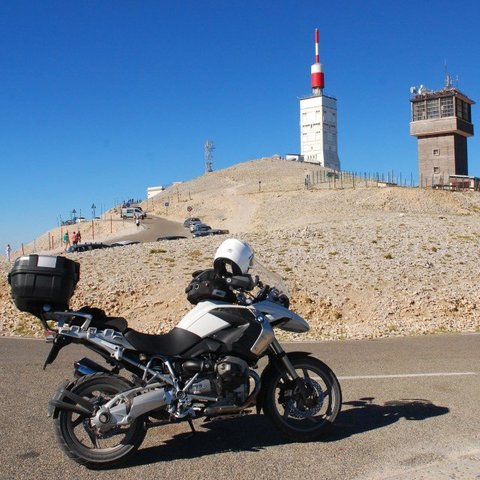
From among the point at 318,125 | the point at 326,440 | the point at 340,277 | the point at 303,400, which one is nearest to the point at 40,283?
the point at 303,400

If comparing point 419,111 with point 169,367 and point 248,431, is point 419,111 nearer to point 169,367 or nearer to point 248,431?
point 248,431

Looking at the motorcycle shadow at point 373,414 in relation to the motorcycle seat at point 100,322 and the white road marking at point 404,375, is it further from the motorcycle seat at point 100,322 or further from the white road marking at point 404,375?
the motorcycle seat at point 100,322

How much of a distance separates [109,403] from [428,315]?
1212 centimetres

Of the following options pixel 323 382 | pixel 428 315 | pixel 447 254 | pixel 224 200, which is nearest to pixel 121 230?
pixel 224 200

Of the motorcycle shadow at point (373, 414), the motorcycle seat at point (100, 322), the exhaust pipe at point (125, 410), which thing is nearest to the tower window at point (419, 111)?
the motorcycle shadow at point (373, 414)

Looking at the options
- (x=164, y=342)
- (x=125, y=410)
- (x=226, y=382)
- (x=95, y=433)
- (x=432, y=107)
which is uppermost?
(x=432, y=107)

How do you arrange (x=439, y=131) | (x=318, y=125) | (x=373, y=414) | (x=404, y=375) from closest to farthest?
(x=373, y=414) < (x=404, y=375) < (x=439, y=131) < (x=318, y=125)

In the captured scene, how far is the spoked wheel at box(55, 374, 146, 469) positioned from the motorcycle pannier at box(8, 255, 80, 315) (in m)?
0.69

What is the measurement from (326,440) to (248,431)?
2.42ft

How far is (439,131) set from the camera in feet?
356

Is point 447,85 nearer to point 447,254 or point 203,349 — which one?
point 447,254

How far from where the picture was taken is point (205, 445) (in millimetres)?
5477

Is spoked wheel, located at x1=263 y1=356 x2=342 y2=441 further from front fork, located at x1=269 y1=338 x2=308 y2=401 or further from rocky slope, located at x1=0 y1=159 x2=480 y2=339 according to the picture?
rocky slope, located at x1=0 y1=159 x2=480 y2=339

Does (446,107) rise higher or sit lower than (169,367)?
higher
